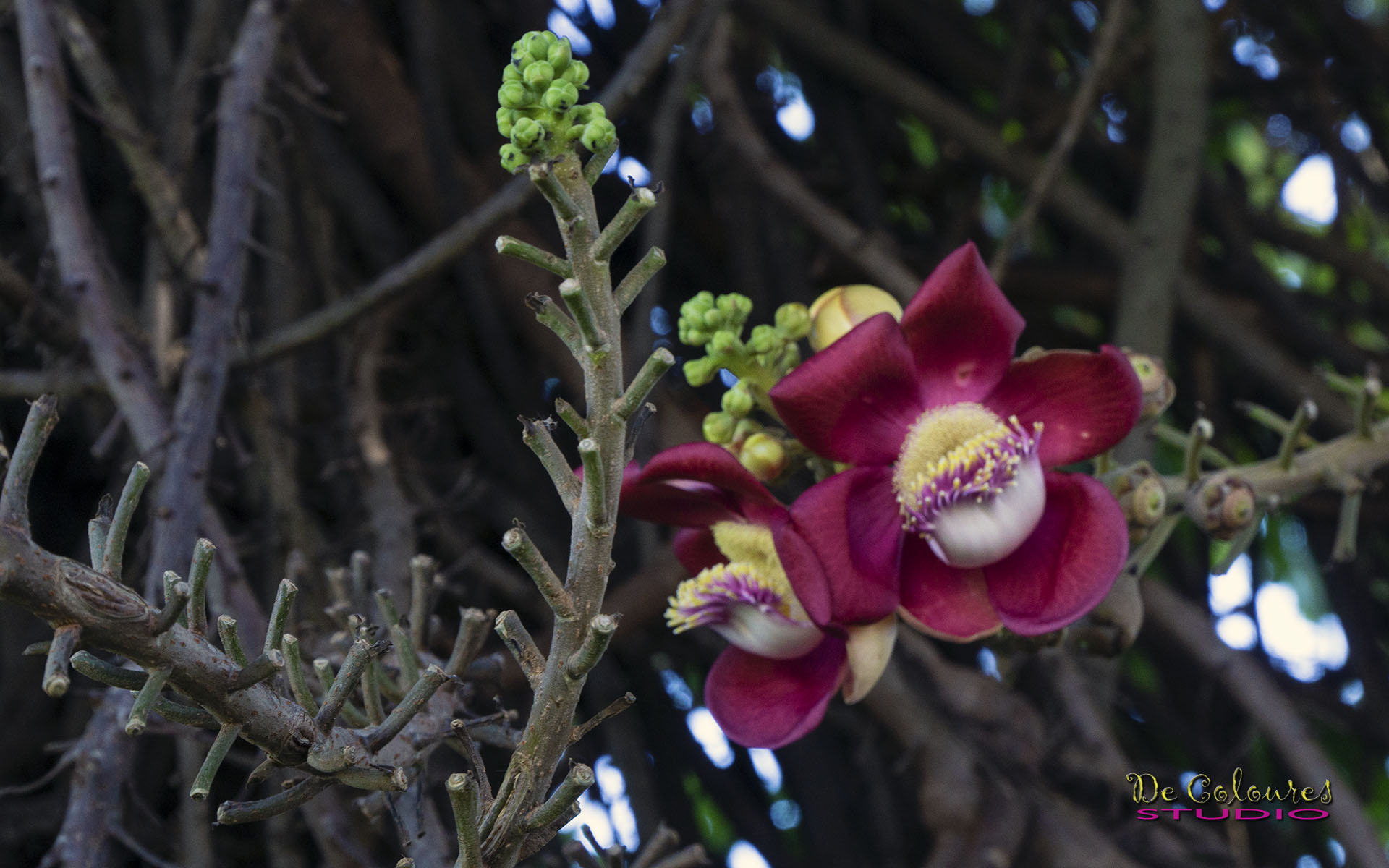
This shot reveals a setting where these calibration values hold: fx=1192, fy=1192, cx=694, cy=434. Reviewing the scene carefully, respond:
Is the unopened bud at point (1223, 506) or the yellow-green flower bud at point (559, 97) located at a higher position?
the yellow-green flower bud at point (559, 97)

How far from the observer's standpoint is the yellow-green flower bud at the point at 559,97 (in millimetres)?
486

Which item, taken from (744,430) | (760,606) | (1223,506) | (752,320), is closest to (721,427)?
(744,430)

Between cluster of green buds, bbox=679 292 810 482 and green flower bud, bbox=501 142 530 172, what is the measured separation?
9.0 inches

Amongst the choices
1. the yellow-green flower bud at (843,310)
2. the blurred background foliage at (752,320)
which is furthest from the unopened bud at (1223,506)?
the blurred background foliage at (752,320)

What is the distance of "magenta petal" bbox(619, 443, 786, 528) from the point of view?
68 cm

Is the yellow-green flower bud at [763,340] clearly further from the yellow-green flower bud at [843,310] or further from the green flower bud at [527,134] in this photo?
the green flower bud at [527,134]

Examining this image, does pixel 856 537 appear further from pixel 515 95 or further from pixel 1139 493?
pixel 515 95

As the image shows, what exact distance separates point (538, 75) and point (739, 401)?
291mm

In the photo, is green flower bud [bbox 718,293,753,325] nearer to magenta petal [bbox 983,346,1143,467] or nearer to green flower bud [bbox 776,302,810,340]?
green flower bud [bbox 776,302,810,340]

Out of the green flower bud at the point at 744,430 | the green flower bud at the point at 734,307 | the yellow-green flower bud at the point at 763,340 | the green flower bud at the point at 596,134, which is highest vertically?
the green flower bud at the point at 596,134

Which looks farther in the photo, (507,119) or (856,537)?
(856,537)

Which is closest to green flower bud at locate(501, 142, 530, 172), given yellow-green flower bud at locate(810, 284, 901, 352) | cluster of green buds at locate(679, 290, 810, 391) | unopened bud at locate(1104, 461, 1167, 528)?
cluster of green buds at locate(679, 290, 810, 391)

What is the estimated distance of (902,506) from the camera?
73cm

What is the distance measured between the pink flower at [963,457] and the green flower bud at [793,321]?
6 cm
